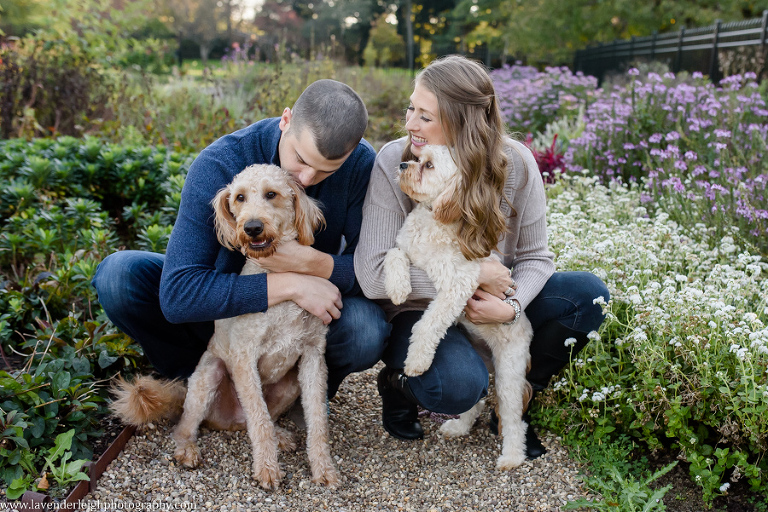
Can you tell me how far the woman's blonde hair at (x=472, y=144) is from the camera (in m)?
2.62

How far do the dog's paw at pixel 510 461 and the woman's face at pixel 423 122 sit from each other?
1474 mm

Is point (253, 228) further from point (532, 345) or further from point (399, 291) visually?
point (532, 345)

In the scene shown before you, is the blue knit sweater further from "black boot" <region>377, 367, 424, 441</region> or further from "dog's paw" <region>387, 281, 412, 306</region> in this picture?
"black boot" <region>377, 367, 424, 441</region>

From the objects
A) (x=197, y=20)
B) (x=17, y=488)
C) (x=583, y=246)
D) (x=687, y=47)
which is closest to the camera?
(x=17, y=488)

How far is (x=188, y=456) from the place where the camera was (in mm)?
2756

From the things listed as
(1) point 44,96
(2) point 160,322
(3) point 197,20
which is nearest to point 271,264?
(2) point 160,322

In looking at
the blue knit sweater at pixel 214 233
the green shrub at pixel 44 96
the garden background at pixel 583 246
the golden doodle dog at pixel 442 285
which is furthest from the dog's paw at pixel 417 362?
the green shrub at pixel 44 96

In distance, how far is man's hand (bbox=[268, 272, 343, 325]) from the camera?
8.89 ft

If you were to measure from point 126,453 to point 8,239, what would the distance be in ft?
5.92

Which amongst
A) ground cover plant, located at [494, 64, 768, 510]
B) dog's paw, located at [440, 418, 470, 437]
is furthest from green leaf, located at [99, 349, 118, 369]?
ground cover plant, located at [494, 64, 768, 510]

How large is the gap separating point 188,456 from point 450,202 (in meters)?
1.64

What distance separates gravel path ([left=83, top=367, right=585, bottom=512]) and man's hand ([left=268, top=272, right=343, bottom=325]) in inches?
29.3

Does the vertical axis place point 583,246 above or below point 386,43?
below

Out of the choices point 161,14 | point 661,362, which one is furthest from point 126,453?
point 161,14
